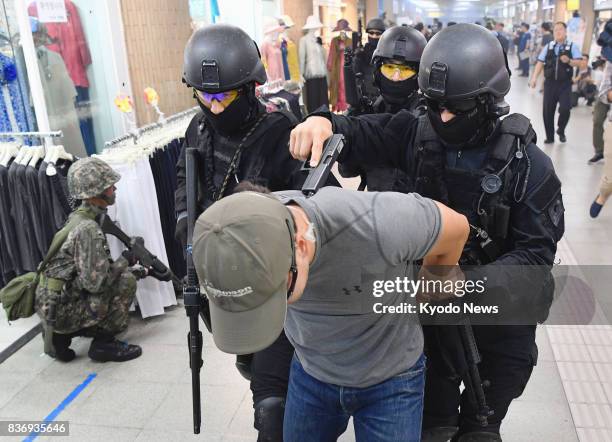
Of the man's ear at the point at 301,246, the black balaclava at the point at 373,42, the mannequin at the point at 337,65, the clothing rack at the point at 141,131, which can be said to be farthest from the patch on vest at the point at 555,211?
the mannequin at the point at 337,65

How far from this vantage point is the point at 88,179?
10.5ft

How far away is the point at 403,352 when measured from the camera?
1.50m

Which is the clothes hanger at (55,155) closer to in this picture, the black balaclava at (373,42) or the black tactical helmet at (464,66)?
the black tactical helmet at (464,66)

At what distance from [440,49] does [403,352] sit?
3.12 feet

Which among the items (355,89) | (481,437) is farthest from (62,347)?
(355,89)

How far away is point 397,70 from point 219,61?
3.66ft

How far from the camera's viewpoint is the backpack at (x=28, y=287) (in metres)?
3.22

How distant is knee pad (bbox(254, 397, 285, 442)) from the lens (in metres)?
1.86

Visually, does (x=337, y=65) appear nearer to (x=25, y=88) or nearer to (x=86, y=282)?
(x=25, y=88)

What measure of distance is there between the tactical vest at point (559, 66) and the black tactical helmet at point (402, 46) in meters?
5.99

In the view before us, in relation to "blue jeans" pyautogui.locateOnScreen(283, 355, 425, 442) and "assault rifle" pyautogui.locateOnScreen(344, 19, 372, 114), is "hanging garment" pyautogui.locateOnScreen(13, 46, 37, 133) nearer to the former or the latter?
"assault rifle" pyautogui.locateOnScreen(344, 19, 372, 114)

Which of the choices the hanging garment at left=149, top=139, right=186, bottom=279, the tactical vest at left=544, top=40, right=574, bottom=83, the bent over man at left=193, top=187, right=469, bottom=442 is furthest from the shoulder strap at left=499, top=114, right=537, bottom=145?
the tactical vest at left=544, top=40, right=574, bottom=83

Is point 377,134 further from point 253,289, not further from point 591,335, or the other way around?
point 591,335

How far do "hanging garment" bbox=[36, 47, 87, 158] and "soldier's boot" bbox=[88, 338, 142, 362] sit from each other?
81.8 inches
